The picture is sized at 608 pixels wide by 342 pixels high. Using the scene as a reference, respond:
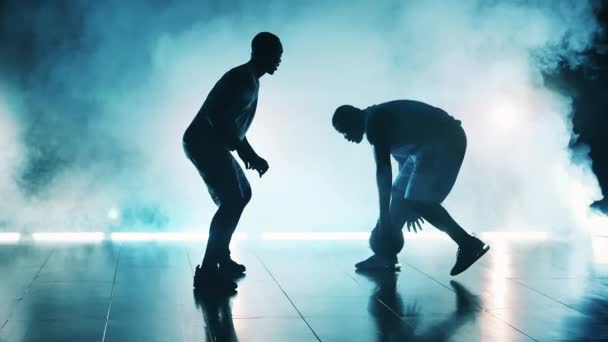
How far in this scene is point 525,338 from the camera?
2473mm

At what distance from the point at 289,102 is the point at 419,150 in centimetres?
234

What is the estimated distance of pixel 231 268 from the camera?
3.78m

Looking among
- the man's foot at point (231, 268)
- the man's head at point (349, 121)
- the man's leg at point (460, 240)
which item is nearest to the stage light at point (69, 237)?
the man's foot at point (231, 268)

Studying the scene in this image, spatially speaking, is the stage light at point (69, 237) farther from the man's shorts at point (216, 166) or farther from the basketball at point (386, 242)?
the basketball at point (386, 242)

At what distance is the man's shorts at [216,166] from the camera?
3369mm

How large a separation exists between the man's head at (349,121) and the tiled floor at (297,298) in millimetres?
785

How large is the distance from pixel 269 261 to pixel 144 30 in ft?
8.18

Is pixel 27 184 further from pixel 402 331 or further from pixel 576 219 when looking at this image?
pixel 576 219

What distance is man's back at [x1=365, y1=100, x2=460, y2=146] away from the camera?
3.74m

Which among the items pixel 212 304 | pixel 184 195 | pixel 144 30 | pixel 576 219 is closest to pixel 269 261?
pixel 212 304

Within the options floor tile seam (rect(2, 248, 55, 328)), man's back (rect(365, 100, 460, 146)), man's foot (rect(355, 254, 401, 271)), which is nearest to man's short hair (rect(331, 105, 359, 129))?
man's back (rect(365, 100, 460, 146))

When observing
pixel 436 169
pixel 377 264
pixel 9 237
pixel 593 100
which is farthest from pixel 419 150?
pixel 593 100

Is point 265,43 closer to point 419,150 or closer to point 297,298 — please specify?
point 419,150

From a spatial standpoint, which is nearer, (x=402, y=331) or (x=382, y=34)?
(x=402, y=331)
